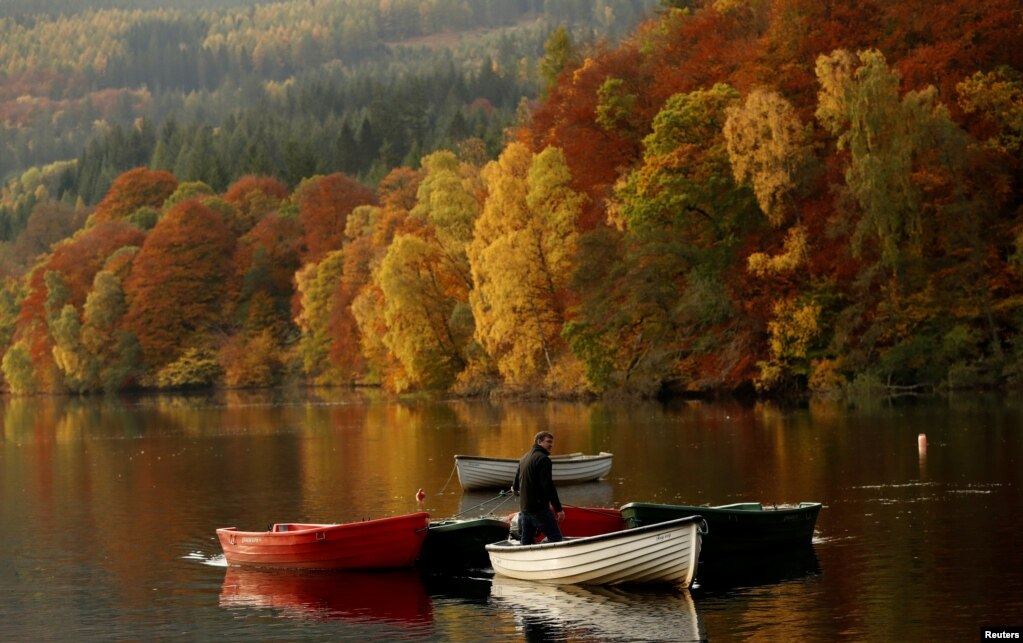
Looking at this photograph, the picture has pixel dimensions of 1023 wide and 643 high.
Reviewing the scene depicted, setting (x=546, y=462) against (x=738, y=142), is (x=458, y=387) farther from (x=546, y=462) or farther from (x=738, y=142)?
(x=546, y=462)

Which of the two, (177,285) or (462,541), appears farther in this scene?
(177,285)

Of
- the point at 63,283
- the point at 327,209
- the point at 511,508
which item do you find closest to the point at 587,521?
the point at 511,508

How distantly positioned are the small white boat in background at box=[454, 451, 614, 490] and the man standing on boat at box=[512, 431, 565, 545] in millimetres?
16547

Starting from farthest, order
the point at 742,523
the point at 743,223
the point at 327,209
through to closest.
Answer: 1. the point at 327,209
2. the point at 743,223
3. the point at 742,523

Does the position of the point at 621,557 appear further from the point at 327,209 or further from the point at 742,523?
the point at 327,209

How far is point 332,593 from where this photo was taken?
26.9m

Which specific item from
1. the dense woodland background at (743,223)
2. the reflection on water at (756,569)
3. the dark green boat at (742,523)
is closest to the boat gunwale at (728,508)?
the dark green boat at (742,523)

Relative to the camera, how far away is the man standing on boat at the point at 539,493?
25500 mm

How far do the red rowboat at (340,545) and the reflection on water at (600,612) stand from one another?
2.42 m

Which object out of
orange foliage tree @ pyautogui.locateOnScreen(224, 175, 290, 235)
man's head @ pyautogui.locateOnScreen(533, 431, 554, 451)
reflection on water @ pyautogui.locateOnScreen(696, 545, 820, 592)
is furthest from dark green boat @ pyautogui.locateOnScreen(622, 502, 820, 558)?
orange foliage tree @ pyautogui.locateOnScreen(224, 175, 290, 235)

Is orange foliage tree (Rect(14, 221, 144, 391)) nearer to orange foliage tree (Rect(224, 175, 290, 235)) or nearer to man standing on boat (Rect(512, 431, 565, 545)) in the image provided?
orange foliage tree (Rect(224, 175, 290, 235))

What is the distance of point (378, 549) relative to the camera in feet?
93.5

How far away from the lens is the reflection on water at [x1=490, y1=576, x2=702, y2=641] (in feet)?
71.8

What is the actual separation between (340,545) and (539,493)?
501 centimetres
